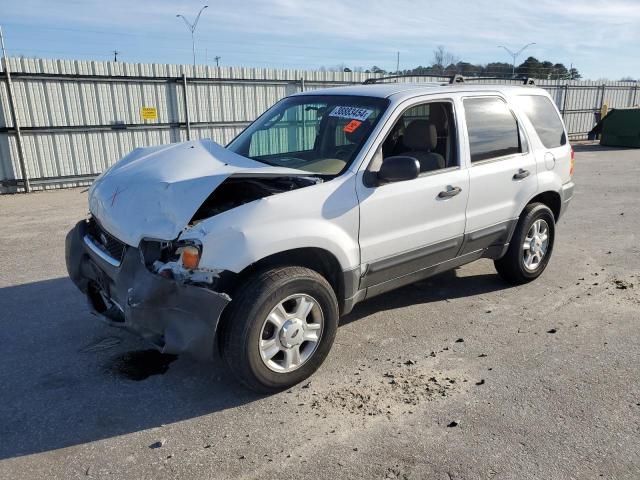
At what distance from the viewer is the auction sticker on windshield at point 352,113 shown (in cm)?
404

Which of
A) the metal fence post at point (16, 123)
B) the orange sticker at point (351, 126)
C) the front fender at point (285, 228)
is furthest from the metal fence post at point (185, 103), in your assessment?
the front fender at point (285, 228)

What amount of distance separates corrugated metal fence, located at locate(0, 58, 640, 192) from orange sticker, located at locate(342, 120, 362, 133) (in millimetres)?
9039

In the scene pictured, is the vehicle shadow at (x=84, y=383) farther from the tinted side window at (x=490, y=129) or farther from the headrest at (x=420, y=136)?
the tinted side window at (x=490, y=129)

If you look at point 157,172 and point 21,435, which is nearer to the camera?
point 21,435

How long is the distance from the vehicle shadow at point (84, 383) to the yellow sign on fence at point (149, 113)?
797 cm

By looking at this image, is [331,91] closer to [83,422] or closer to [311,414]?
[311,414]

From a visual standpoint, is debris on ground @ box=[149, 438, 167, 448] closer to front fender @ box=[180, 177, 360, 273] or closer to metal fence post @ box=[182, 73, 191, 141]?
front fender @ box=[180, 177, 360, 273]

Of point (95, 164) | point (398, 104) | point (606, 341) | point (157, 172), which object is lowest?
point (606, 341)

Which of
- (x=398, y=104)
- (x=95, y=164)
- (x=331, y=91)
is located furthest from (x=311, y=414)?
(x=95, y=164)

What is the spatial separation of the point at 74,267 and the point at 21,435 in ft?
4.23

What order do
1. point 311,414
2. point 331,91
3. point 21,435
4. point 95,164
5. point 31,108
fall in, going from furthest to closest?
point 95,164
point 31,108
point 331,91
point 311,414
point 21,435

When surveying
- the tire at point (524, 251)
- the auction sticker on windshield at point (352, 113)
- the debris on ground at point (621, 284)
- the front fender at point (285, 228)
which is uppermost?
the auction sticker on windshield at point (352, 113)

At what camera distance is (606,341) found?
167 inches

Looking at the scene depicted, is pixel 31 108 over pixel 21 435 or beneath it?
over
